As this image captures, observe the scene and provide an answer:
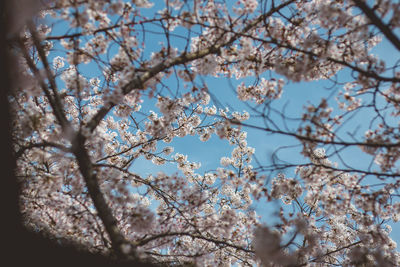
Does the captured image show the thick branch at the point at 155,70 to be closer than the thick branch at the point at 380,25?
No

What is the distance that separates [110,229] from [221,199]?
6.17 m

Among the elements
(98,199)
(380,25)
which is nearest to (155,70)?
(98,199)

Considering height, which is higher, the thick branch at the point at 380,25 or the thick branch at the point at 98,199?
the thick branch at the point at 380,25

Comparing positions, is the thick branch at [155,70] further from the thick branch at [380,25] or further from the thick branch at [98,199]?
the thick branch at [380,25]

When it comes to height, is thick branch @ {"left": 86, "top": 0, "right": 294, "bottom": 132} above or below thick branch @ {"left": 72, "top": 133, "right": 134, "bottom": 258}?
above

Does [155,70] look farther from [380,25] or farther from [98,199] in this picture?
[380,25]

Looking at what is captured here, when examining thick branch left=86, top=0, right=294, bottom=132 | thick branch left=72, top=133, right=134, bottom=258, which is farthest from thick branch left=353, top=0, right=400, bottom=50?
thick branch left=72, top=133, right=134, bottom=258

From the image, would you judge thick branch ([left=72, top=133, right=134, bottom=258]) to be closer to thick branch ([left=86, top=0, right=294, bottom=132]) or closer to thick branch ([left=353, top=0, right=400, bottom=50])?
thick branch ([left=86, top=0, right=294, bottom=132])

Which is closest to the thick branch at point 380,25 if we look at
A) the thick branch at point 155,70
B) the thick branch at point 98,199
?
the thick branch at point 155,70

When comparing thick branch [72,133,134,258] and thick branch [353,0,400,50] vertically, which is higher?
thick branch [353,0,400,50]

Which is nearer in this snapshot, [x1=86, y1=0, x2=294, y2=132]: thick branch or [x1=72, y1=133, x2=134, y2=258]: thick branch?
[x1=72, y1=133, x2=134, y2=258]: thick branch

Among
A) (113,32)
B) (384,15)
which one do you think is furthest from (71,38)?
(384,15)

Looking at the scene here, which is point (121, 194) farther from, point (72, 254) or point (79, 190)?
point (72, 254)

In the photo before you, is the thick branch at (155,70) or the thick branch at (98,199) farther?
the thick branch at (155,70)
